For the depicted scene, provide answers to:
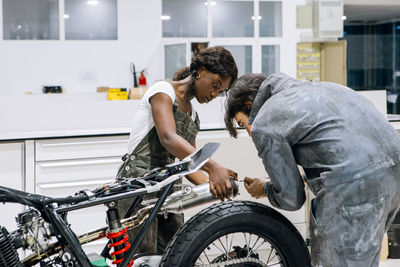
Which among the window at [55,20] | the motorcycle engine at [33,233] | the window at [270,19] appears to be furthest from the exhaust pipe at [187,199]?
the window at [270,19]

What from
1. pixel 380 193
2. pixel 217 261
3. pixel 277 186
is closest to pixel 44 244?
pixel 217 261

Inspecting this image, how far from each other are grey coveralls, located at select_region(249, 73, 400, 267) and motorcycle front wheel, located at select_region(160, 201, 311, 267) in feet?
0.29

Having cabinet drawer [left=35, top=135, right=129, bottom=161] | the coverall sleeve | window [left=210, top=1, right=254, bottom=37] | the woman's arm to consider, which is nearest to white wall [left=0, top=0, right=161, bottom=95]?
window [left=210, top=1, right=254, bottom=37]

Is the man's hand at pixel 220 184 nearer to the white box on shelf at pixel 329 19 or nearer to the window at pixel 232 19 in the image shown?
the white box on shelf at pixel 329 19

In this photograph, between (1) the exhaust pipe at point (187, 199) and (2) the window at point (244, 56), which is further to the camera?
(2) the window at point (244, 56)

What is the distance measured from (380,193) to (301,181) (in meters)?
0.22

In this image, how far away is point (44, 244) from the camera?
1.32 meters

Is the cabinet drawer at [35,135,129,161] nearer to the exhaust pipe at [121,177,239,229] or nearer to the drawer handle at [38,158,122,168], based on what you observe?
the drawer handle at [38,158,122,168]

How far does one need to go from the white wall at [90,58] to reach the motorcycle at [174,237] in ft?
20.6

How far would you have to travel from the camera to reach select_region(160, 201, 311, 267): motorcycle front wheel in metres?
1.40

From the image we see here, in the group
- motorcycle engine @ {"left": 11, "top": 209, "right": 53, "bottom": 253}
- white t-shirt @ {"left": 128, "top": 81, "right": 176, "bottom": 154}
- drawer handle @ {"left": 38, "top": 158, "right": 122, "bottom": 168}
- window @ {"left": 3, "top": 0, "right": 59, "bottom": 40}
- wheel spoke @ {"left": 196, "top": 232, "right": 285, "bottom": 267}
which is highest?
window @ {"left": 3, "top": 0, "right": 59, "bottom": 40}

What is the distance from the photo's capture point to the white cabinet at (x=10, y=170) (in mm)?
2889

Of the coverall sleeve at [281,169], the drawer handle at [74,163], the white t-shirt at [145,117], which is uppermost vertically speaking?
the white t-shirt at [145,117]

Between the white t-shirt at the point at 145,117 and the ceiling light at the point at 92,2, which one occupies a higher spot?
the ceiling light at the point at 92,2
